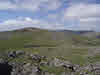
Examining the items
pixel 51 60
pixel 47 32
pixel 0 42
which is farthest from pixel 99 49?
pixel 0 42

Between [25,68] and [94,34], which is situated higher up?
[94,34]

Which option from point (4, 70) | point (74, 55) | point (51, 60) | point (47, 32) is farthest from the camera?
point (47, 32)

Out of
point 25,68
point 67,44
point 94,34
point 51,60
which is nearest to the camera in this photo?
point 25,68

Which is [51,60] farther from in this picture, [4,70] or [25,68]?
[4,70]

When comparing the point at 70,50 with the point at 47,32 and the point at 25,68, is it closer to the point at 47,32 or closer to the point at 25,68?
the point at 25,68

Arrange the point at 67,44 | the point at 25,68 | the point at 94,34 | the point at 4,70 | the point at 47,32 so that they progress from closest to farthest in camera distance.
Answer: the point at 4,70 → the point at 25,68 → the point at 67,44 → the point at 94,34 → the point at 47,32

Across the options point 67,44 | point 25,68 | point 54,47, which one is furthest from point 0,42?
point 25,68

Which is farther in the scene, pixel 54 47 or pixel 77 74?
pixel 54 47

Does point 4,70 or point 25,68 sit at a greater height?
point 4,70

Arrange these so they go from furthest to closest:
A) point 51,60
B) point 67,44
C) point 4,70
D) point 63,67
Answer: point 67,44 → point 51,60 → point 63,67 → point 4,70
